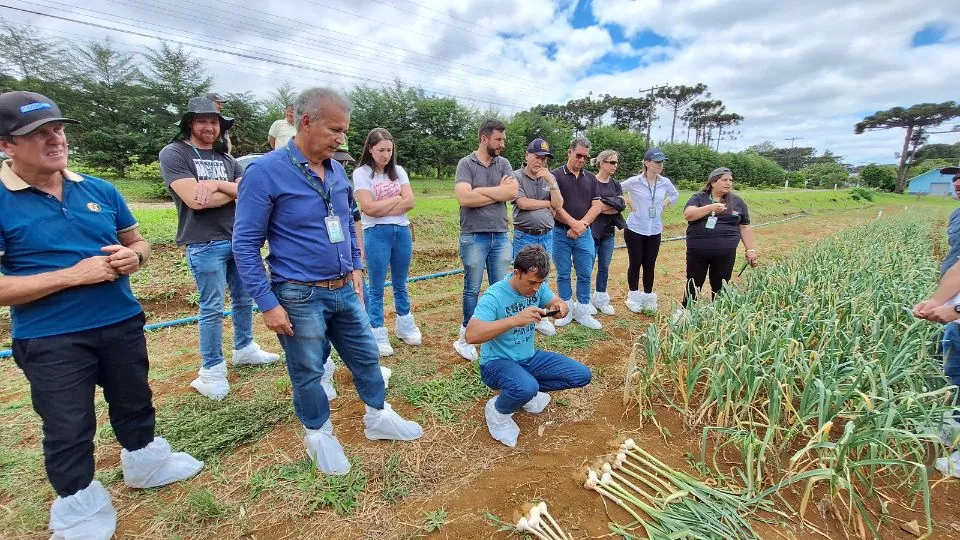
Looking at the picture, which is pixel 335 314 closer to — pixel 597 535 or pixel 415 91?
pixel 597 535

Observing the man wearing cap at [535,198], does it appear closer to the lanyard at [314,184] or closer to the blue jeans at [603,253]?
the blue jeans at [603,253]

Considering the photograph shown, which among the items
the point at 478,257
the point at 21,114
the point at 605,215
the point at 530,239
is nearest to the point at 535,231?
the point at 530,239

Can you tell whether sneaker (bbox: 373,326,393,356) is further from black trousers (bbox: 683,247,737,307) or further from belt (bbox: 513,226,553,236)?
black trousers (bbox: 683,247,737,307)

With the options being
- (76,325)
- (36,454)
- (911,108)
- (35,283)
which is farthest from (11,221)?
(911,108)

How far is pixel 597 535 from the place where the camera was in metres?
1.83

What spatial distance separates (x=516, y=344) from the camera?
8.55 feet

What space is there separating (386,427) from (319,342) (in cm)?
71

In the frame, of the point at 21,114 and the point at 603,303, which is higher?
the point at 21,114

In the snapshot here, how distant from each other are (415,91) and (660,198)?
25.1m

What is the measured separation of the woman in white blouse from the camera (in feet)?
15.0

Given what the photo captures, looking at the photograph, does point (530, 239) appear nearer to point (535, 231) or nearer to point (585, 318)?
point (535, 231)

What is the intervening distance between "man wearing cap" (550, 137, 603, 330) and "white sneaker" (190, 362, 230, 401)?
2987 millimetres

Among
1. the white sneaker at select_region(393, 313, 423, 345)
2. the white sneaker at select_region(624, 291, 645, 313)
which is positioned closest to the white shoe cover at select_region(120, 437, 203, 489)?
the white sneaker at select_region(393, 313, 423, 345)

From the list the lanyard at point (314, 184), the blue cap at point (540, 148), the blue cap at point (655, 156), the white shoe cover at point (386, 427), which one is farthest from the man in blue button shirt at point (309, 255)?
the blue cap at point (655, 156)
